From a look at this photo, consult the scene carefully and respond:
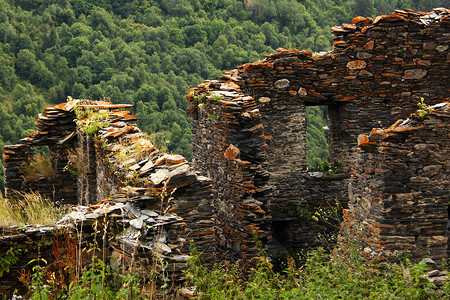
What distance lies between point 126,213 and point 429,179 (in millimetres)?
4459

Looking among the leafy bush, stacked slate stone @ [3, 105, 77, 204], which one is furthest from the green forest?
the leafy bush

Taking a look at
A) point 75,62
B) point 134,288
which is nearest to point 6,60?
point 75,62

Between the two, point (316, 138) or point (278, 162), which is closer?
point (278, 162)

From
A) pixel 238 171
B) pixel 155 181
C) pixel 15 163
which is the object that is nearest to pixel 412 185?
pixel 238 171

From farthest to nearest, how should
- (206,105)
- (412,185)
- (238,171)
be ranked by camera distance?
(206,105), (238,171), (412,185)

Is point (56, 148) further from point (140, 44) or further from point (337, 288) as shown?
point (140, 44)

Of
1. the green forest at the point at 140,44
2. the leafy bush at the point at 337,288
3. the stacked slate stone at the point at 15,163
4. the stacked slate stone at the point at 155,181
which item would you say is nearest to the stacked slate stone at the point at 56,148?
the stacked slate stone at the point at 15,163

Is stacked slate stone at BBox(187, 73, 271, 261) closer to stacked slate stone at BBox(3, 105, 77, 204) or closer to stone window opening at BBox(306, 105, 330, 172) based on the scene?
stacked slate stone at BBox(3, 105, 77, 204)

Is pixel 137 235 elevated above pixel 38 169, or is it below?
above

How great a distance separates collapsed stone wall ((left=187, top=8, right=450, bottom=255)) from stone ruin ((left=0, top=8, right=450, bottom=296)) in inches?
0.8

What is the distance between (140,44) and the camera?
40.3 metres

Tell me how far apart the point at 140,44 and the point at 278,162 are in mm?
28941

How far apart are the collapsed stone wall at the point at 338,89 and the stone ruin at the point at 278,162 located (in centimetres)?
2

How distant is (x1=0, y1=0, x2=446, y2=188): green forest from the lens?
117ft
